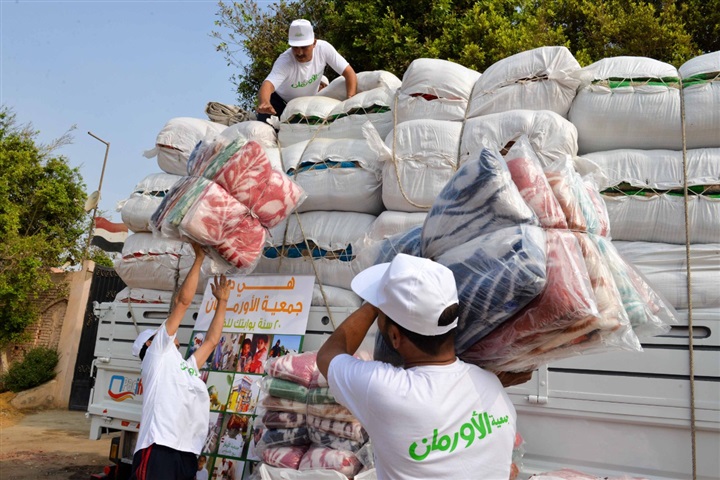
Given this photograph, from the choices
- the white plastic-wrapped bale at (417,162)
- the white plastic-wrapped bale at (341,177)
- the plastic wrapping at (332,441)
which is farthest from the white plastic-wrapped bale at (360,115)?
the plastic wrapping at (332,441)

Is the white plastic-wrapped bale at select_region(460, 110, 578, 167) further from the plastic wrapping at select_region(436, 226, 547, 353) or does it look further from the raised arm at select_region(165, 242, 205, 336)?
the raised arm at select_region(165, 242, 205, 336)

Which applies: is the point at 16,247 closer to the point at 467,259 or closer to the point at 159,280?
the point at 159,280

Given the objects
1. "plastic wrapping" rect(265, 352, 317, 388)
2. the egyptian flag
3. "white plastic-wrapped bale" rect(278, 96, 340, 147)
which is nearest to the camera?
"plastic wrapping" rect(265, 352, 317, 388)

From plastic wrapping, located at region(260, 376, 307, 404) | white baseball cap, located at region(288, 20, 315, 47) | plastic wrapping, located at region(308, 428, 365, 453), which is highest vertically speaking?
white baseball cap, located at region(288, 20, 315, 47)

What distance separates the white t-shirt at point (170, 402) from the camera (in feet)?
9.25

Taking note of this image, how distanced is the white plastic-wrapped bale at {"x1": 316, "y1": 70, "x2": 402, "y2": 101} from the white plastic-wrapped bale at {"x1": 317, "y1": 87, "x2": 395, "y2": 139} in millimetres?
217

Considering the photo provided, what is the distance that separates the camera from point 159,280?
4.30 meters

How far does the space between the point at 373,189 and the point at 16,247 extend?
9656 millimetres

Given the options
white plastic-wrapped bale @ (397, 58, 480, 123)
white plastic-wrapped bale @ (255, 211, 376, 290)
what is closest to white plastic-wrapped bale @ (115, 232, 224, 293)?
white plastic-wrapped bale @ (255, 211, 376, 290)

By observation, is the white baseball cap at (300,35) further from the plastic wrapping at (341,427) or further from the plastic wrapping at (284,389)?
the plastic wrapping at (341,427)

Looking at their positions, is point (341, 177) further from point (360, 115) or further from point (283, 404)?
point (283, 404)

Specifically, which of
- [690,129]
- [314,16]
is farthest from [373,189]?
[314,16]

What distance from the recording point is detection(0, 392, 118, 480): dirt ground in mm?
6736

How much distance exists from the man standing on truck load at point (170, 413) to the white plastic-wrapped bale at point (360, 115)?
1.49 m
